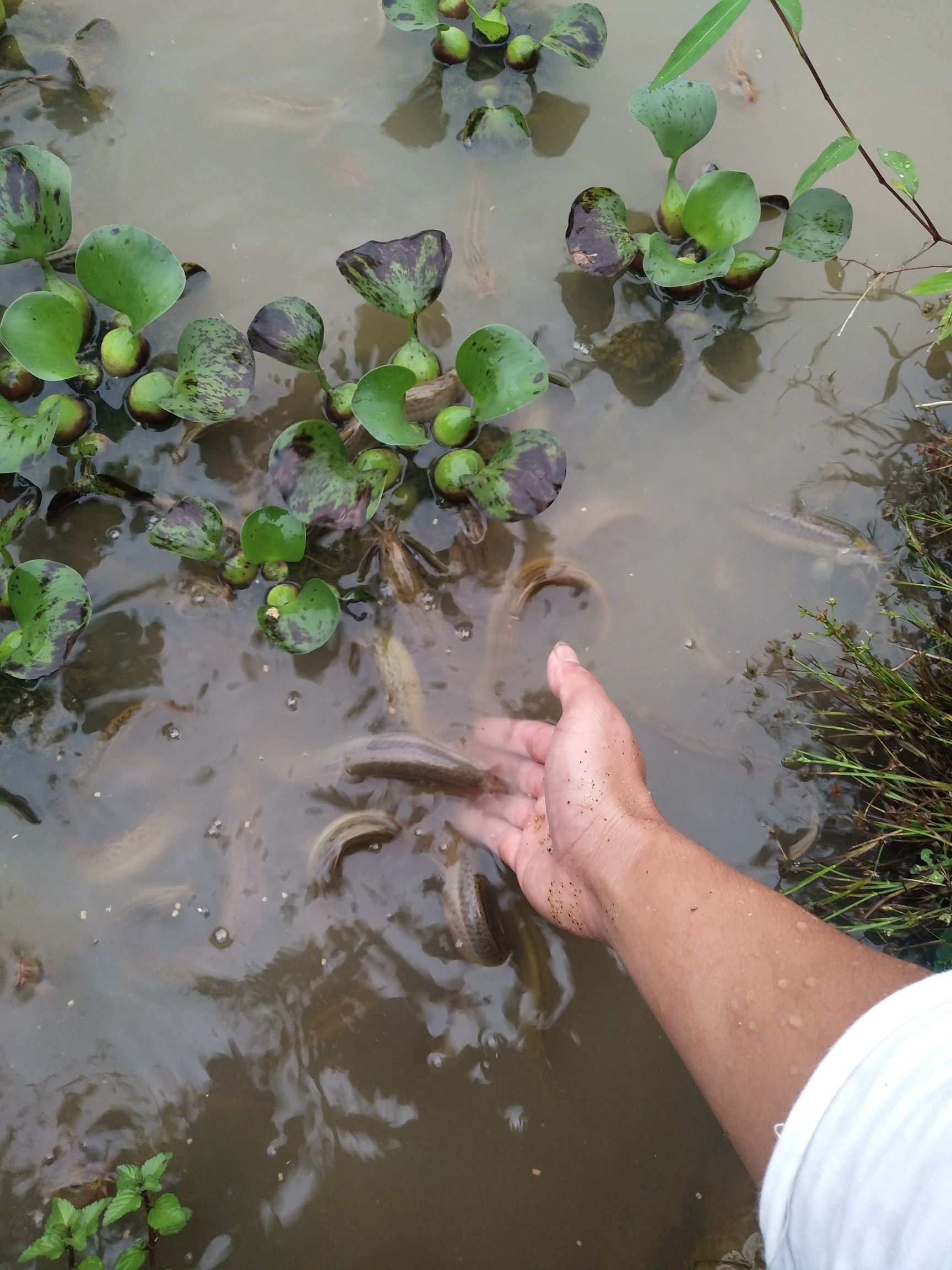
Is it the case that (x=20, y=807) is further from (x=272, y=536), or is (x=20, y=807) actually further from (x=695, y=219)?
(x=695, y=219)

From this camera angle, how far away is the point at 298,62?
285 cm

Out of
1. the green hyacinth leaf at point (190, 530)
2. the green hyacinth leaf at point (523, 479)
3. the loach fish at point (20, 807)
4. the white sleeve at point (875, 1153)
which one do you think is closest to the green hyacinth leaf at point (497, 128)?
the green hyacinth leaf at point (523, 479)

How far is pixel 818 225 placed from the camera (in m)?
2.47

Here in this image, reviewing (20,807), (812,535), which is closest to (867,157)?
(812,535)

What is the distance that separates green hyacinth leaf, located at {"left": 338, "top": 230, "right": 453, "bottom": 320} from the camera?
226 centimetres

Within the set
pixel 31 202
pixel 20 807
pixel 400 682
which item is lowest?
pixel 20 807

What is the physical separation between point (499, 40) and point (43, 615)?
251 cm

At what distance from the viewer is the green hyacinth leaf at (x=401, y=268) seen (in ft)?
7.41

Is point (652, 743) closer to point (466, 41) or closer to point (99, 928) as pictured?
point (99, 928)

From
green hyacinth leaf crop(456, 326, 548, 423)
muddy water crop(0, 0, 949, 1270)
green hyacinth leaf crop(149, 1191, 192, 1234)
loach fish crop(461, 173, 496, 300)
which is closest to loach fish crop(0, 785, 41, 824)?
muddy water crop(0, 0, 949, 1270)

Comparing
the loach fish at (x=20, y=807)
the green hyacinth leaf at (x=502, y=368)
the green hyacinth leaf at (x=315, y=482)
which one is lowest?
the loach fish at (x=20, y=807)

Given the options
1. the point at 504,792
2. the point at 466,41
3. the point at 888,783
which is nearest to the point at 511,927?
the point at 504,792

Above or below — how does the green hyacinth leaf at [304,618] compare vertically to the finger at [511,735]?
above

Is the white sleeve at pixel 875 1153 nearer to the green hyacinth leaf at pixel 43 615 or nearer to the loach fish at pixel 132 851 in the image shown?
the loach fish at pixel 132 851
